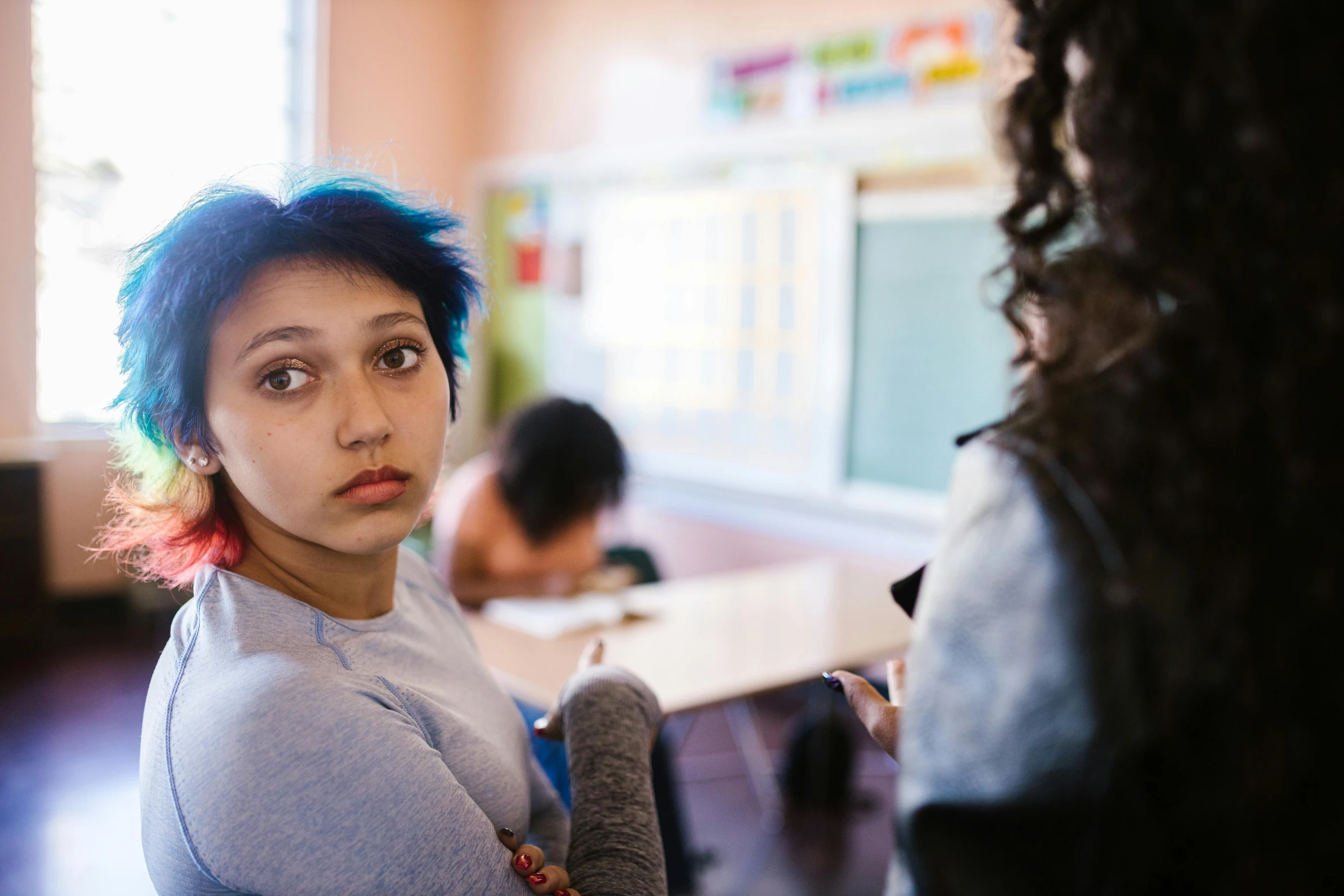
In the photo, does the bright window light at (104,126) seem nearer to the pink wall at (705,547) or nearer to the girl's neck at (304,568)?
the pink wall at (705,547)

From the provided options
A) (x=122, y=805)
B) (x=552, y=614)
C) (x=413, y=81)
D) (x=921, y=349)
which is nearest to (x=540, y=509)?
(x=552, y=614)

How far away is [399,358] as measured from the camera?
0.98 meters

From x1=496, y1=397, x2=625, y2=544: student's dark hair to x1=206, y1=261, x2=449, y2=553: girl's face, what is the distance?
1.83m

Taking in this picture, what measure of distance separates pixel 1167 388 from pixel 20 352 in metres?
4.93

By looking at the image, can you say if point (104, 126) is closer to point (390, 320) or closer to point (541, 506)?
point (541, 506)

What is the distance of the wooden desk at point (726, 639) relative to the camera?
2.08 meters

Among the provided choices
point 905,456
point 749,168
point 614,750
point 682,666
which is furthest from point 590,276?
point 614,750

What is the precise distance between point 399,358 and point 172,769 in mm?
407

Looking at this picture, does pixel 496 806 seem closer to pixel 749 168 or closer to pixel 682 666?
pixel 682 666

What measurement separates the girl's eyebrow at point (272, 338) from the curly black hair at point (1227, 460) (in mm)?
655

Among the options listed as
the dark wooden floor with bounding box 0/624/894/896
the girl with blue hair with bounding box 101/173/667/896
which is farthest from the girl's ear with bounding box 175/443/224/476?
the dark wooden floor with bounding box 0/624/894/896

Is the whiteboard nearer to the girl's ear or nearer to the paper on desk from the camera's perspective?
the paper on desk

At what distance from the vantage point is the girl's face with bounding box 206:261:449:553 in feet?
2.95

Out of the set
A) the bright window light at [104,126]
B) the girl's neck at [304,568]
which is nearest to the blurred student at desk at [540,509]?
the girl's neck at [304,568]
